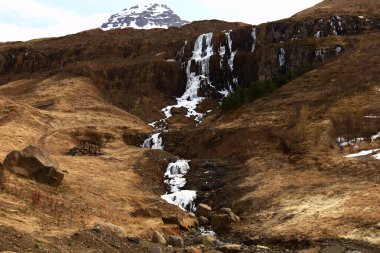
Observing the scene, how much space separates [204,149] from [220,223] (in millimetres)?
16599

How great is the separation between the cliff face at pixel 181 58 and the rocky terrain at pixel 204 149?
0.26 metres

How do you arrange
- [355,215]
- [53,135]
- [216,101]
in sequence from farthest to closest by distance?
1. [216,101]
2. [53,135]
3. [355,215]

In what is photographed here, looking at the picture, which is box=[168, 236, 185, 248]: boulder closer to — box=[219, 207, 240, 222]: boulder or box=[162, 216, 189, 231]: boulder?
box=[162, 216, 189, 231]: boulder

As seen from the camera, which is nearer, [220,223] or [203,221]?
[220,223]

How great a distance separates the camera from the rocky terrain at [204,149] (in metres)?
20.0

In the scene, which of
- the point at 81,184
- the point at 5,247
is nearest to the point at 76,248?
the point at 5,247

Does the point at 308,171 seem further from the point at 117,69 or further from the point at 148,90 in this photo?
→ the point at 117,69

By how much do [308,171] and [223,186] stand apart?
579 centimetres

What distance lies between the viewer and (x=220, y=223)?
24.6 m

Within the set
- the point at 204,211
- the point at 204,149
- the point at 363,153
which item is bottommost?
the point at 204,211

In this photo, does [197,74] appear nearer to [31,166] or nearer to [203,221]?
[203,221]

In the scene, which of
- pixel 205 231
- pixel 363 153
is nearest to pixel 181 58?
pixel 363 153

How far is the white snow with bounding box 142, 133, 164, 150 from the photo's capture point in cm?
4630

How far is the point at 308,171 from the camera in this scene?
29.5m
